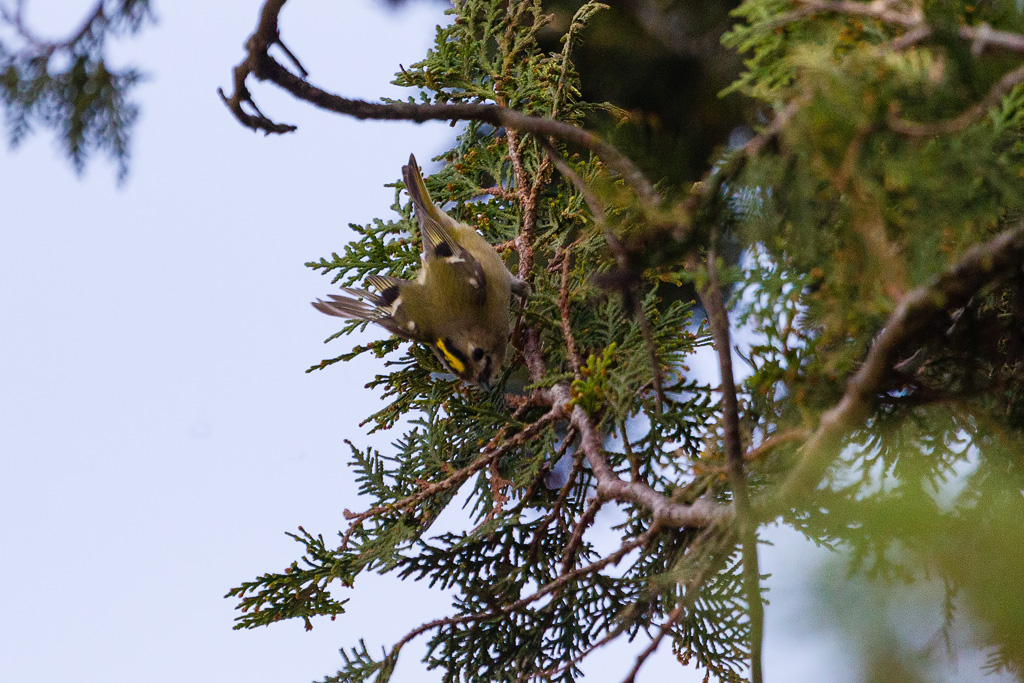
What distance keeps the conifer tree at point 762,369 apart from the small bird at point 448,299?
11 centimetres

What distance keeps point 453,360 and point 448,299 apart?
0.65 meters

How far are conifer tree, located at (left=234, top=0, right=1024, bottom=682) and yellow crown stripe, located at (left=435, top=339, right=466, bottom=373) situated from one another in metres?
0.07

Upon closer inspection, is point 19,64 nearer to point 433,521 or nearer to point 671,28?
point 433,521

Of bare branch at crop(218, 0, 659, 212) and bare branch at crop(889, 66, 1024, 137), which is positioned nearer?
bare branch at crop(889, 66, 1024, 137)

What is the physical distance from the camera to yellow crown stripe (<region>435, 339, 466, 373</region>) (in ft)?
8.95

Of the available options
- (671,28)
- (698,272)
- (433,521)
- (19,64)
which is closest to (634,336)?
(433,521)

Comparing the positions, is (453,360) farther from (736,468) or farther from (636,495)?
(736,468)

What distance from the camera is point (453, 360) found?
2.74m

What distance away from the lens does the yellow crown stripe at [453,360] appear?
2.73 m

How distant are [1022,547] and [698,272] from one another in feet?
1.85

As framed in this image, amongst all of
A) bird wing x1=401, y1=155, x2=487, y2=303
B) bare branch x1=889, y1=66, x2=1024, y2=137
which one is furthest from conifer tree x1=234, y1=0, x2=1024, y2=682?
bird wing x1=401, y1=155, x2=487, y2=303

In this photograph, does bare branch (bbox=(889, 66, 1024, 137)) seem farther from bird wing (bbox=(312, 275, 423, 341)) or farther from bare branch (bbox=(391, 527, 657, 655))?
bird wing (bbox=(312, 275, 423, 341))

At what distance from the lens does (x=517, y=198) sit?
2.90 metres

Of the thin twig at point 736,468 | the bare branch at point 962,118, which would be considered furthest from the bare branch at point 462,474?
the bare branch at point 962,118
